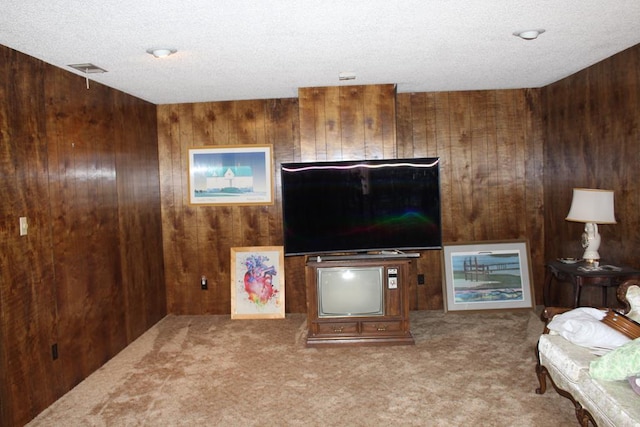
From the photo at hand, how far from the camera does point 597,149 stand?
A: 13.7ft

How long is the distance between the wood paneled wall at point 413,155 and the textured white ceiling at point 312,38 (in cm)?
72

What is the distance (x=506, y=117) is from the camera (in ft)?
17.1

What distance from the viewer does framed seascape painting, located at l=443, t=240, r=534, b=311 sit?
5074 millimetres

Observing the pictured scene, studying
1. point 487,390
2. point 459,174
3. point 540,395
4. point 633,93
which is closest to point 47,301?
point 487,390

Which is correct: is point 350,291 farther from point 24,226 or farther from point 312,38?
point 24,226

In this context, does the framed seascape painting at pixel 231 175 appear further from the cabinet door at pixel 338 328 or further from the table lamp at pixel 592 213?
the table lamp at pixel 592 213

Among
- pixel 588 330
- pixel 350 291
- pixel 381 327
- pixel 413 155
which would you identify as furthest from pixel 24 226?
pixel 413 155

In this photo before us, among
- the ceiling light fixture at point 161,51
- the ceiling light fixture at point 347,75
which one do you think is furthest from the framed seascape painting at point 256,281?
the ceiling light fixture at point 161,51

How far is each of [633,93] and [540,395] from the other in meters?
2.31

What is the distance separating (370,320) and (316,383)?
92 cm

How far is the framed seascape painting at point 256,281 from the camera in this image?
5254mm

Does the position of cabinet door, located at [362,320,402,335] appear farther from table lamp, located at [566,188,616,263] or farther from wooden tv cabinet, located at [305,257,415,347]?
table lamp, located at [566,188,616,263]

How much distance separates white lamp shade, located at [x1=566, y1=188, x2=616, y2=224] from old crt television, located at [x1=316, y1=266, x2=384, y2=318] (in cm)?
168

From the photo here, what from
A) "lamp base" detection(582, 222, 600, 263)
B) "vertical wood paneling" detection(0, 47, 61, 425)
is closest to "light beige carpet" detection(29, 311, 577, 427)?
"vertical wood paneling" detection(0, 47, 61, 425)
